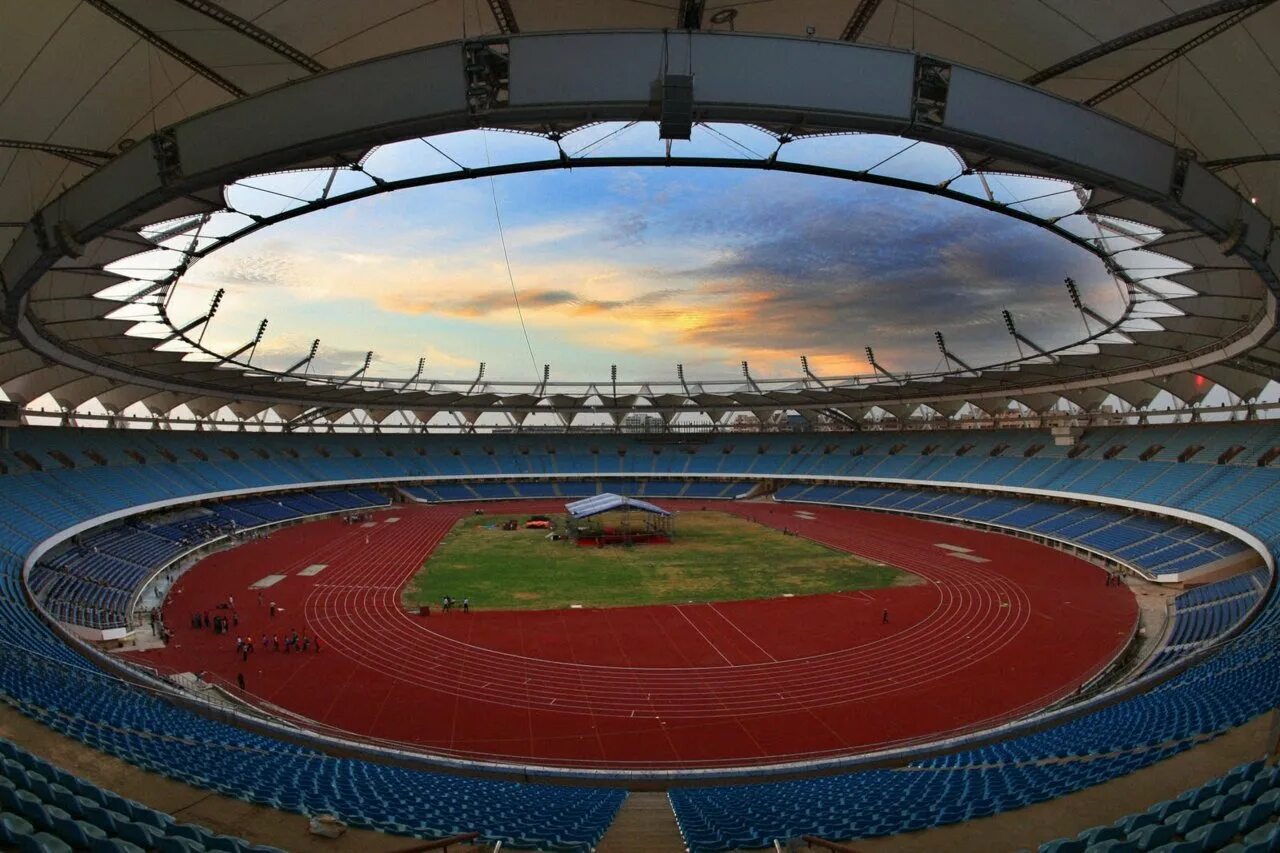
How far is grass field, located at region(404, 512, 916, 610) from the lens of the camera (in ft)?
94.4

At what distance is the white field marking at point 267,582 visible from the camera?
2986 centimetres

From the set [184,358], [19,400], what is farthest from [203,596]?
[19,400]

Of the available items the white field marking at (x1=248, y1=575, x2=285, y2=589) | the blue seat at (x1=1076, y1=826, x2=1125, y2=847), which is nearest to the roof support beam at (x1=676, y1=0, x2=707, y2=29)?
the blue seat at (x1=1076, y1=826, x2=1125, y2=847)

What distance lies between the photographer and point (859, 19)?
8039 mm

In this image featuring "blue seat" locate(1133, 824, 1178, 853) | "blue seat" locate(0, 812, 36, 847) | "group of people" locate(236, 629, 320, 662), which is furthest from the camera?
"group of people" locate(236, 629, 320, 662)

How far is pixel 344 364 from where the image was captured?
2389 inches

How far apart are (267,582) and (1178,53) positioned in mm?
35390

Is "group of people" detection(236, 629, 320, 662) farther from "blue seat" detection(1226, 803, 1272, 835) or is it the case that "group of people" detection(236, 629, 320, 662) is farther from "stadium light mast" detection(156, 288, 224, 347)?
"blue seat" detection(1226, 803, 1272, 835)

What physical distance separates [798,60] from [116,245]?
14.4m

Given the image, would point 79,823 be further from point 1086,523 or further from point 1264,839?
point 1086,523

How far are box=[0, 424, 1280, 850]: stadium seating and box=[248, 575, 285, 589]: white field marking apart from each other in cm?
560

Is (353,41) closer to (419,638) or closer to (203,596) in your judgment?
(419,638)

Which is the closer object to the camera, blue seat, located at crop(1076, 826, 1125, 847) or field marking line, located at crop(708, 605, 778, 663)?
blue seat, located at crop(1076, 826, 1125, 847)

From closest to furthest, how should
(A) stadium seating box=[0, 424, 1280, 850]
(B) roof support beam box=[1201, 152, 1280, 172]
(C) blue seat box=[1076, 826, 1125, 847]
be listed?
(C) blue seat box=[1076, 826, 1125, 847] → (A) stadium seating box=[0, 424, 1280, 850] → (B) roof support beam box=[1201, 152, 1280, 172]
